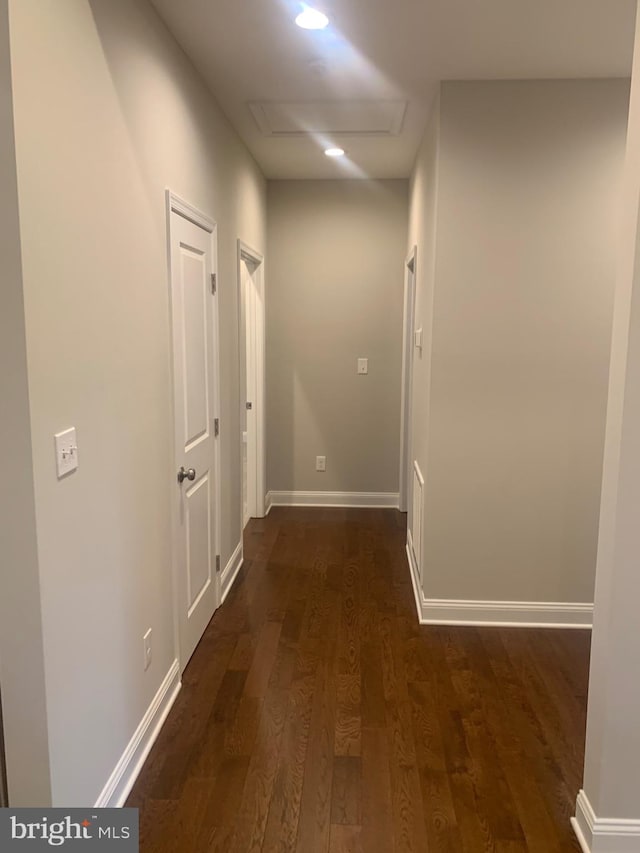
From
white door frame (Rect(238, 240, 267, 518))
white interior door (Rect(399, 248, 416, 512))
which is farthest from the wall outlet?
white interior door (Rect(399, 248, 416, 512))

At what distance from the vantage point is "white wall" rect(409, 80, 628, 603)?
3.02 m

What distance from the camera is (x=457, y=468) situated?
127 inches

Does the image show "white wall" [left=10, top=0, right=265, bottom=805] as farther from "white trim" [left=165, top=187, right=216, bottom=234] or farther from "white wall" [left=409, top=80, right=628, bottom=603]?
"white wall" [left=409, top=80, right=628, bottom=603]

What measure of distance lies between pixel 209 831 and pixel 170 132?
2435 mm

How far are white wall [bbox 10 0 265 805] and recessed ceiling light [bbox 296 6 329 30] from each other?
0.52m

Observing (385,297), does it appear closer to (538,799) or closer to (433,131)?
(433,131)

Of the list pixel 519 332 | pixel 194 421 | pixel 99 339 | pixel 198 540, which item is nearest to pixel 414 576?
pixel 198 540

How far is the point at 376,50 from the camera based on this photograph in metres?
2.61

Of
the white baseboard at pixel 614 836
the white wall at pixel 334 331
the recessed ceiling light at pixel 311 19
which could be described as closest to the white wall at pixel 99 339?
the recessed ceiling light at pixel 311 19

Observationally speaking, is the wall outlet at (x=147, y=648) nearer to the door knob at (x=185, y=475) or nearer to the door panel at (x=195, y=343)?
the door knob at (x=185, y=475)

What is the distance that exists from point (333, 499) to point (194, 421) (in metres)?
2.68

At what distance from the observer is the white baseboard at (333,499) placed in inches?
213

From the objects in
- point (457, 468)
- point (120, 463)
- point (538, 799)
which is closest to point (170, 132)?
point (120, 463)

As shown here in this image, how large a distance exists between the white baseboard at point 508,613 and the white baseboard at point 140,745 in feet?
4.42
